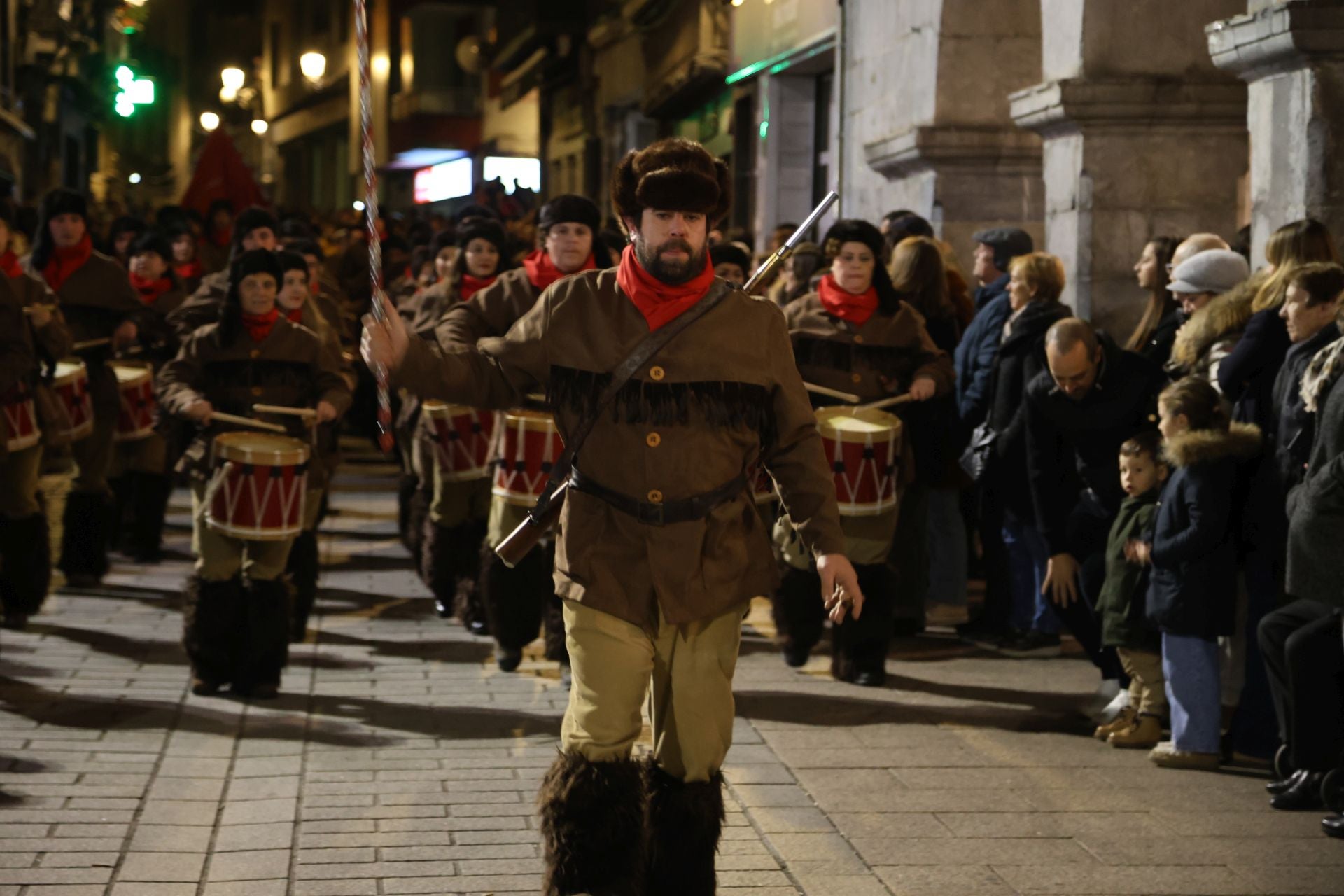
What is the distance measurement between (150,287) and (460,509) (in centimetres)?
466

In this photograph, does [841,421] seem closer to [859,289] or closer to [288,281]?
[859,289]

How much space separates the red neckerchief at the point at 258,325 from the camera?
9203 mm

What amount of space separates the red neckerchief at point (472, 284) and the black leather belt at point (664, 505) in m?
6.07

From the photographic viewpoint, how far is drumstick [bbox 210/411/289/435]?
28.8 feet

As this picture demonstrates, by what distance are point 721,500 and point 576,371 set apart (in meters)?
0.49

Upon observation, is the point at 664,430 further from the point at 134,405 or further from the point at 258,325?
the point at 134,405

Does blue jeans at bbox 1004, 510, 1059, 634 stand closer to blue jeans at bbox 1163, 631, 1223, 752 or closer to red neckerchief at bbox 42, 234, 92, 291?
blue jeans at bbox 1163, 631, 1223, 752

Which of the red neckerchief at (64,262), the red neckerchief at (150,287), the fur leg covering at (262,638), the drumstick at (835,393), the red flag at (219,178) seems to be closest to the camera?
the fur leg covering at (262,638)

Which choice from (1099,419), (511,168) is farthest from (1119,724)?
(511,168)

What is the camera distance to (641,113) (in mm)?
31375

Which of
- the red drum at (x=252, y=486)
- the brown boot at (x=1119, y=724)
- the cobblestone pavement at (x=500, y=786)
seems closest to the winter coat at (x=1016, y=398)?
the cobblestone pavement at (x=500, y=786)

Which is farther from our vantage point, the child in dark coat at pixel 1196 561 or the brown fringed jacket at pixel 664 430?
the child in dark coat at pixel 1196 561

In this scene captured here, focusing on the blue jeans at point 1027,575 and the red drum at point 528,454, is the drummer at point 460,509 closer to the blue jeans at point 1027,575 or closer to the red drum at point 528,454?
the red drum at point 528,454

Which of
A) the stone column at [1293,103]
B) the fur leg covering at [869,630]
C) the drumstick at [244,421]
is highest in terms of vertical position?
the stone column at [1293,103]
